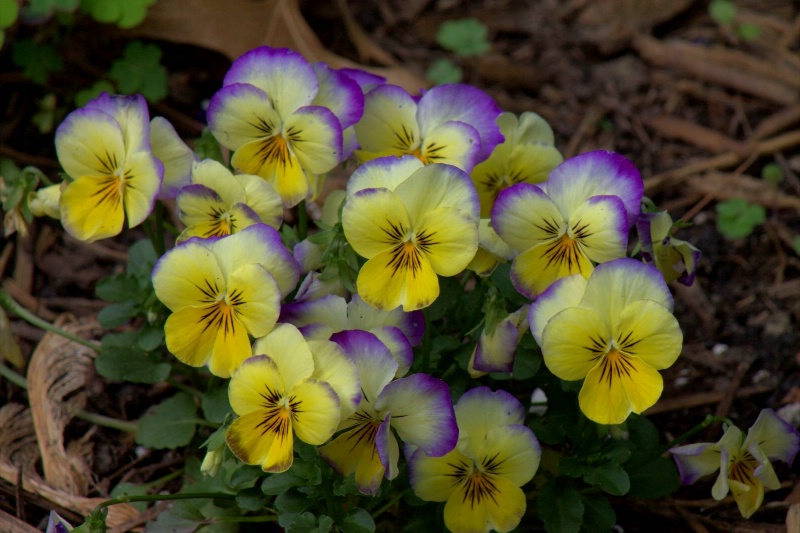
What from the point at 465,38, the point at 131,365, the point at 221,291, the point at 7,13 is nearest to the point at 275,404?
the point at 221,291

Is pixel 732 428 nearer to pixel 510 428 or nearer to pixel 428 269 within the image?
pixel 510 428

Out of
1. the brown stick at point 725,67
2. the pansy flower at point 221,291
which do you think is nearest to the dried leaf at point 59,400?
the pansy flower at point 221,291

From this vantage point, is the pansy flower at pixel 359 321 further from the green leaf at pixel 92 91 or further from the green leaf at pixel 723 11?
the green leaf at pixel 723 11

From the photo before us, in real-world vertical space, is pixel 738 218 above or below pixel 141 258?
below

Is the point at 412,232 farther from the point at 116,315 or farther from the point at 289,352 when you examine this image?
the point at 116,315

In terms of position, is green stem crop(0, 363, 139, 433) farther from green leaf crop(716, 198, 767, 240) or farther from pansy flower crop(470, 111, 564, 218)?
green leaf crop(716, 198, 767, 240)

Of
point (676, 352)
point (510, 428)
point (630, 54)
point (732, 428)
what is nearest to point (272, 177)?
point (510, 428)
